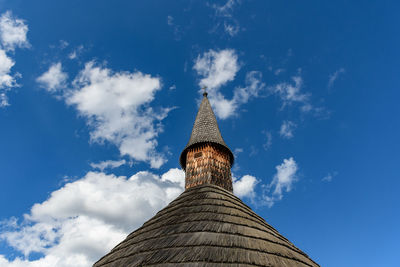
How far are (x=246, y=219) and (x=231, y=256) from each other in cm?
222

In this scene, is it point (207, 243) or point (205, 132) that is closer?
point (207, 243)

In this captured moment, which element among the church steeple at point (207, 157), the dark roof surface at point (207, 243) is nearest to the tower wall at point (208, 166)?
the church steeple at point (207, 157)

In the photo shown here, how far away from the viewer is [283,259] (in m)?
5.68

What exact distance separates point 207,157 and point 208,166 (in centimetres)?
57

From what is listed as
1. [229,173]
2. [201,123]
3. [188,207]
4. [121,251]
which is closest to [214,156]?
[229,173]

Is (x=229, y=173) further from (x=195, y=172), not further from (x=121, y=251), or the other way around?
(x=121, y=251)

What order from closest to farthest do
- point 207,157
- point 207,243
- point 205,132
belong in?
point 207,243 → point 207,157 → point 205,132

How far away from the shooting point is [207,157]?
12.7 m

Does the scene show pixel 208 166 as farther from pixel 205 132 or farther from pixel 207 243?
pixel 207 243

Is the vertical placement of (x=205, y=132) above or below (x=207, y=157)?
above

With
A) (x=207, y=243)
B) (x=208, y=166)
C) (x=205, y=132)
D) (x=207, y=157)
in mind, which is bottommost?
(x=207, y=243)

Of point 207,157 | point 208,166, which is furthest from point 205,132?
point 208,166

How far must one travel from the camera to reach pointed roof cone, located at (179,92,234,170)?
43.3ft

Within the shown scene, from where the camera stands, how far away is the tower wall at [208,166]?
1203 cm
